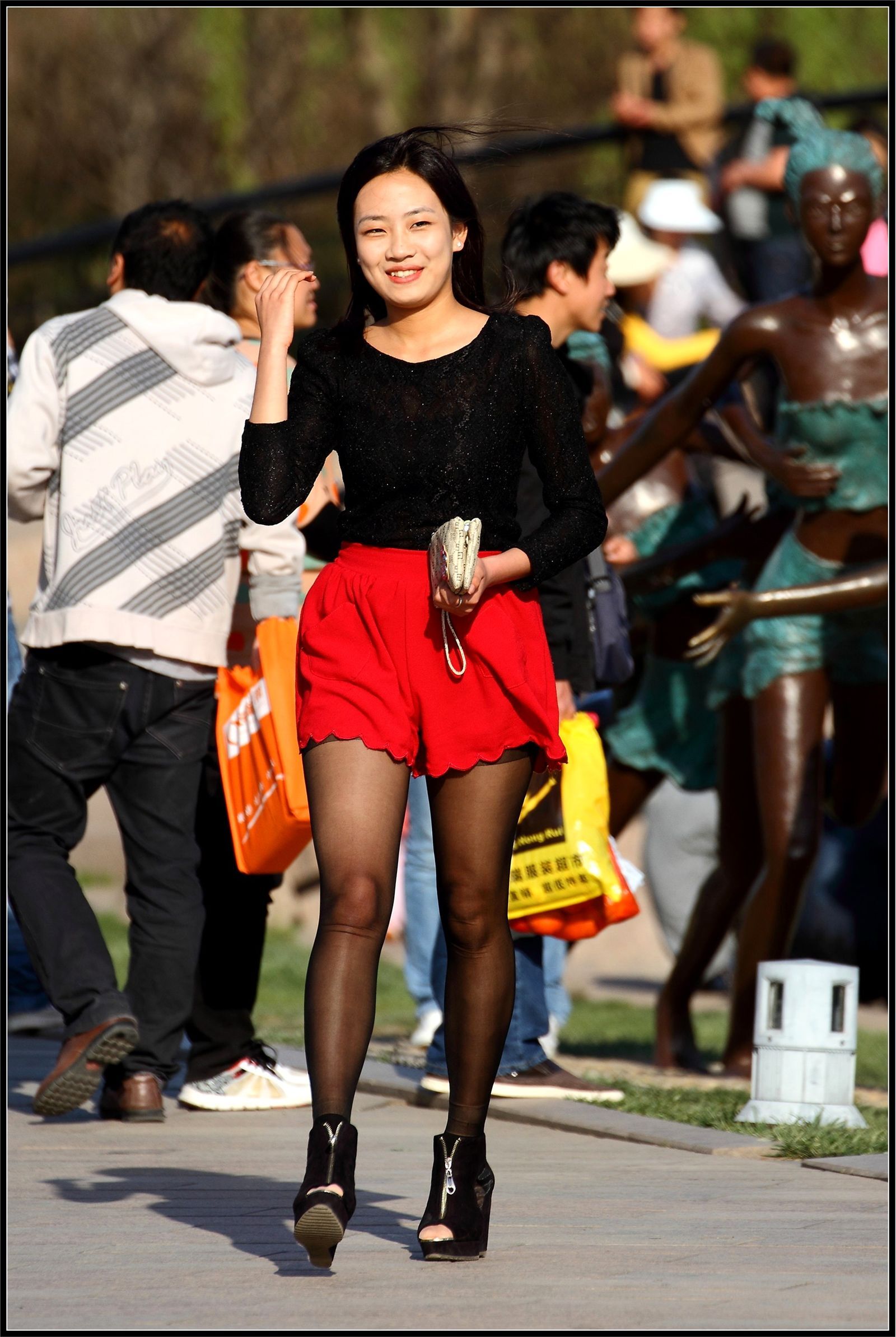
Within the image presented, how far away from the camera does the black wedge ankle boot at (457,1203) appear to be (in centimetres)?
393

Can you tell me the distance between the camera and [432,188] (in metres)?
4.09

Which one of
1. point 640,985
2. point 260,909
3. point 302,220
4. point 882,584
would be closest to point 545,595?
point 260,909

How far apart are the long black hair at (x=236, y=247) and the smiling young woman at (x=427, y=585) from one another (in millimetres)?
2259

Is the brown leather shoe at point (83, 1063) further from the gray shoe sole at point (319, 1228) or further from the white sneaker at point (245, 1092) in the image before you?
the gray shoe sole at point (319, 1228)

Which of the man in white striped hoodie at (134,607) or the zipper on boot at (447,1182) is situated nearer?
the zipper on boot at (447,1182)

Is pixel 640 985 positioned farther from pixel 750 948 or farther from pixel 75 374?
pixel 75 374

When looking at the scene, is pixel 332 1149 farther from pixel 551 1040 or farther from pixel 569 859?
pixel 551 1040

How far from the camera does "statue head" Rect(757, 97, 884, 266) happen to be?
23.7 feet

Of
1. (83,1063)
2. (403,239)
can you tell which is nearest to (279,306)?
(403,239)

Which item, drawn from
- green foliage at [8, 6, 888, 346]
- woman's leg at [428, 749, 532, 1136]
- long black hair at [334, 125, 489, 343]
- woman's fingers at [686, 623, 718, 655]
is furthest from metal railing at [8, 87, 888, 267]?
woman's leg at [428, 749, 532, 1136]

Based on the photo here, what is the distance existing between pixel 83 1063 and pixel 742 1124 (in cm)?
169

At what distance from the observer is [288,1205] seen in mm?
4531

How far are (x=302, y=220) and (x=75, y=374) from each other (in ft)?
35.7

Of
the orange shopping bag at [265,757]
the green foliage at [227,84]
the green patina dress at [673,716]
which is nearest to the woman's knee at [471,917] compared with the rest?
the orange shopping bag at [265,757]
